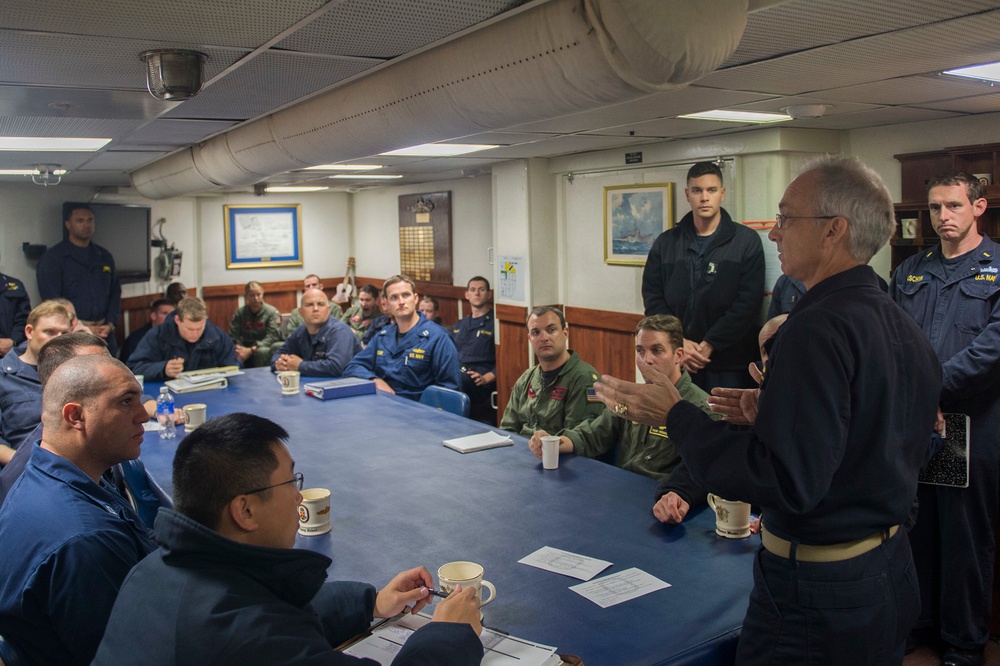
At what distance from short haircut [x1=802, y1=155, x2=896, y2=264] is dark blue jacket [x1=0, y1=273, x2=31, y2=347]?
271 inches

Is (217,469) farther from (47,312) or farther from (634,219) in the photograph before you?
(634,219)

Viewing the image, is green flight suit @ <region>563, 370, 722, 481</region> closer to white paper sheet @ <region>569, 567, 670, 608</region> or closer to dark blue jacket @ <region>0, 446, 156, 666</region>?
white paper sheet @ <region>569, 567, 670, 608</region>

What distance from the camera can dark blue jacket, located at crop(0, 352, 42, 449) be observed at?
396 cm

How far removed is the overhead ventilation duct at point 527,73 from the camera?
1.90 metres

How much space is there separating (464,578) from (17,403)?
120 inches

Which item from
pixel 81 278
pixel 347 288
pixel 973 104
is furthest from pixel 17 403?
pixel 347 288

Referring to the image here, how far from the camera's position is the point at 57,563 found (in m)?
1.86

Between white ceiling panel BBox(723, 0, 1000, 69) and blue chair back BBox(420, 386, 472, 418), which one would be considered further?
blue chair back BBox(420, 386, 472, 418)

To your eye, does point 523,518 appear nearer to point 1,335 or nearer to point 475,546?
point 475,546

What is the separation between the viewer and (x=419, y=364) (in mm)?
5430

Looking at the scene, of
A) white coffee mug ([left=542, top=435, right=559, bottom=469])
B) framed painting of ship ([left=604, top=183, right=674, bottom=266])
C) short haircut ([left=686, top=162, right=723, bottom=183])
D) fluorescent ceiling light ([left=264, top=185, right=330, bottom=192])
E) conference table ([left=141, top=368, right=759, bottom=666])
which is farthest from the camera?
fluorescent ceiling light ([left=264, top=185, right=330, bottom=192])

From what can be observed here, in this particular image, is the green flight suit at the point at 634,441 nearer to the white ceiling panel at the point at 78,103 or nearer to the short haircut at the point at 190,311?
the white ceiling panel at the point at 78,103

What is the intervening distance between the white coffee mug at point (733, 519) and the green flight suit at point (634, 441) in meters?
0.84

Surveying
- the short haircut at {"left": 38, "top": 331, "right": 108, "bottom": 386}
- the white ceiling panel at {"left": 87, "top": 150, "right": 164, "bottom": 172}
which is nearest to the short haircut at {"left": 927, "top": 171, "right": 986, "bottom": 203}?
the short haircut at {"left": 38, "top": 331, "right": 108, "bottom": 386}
